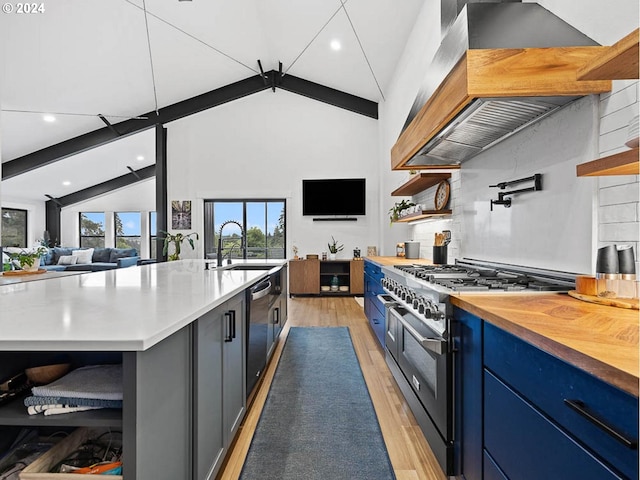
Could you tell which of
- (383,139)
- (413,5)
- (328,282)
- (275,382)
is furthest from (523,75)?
(328,282)

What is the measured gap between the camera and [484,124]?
1.92 m

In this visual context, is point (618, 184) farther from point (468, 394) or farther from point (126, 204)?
point (126, 204)

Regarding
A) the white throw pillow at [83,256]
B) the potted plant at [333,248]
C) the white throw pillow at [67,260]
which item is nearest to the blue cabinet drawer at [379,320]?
the potted plant at [333,248]

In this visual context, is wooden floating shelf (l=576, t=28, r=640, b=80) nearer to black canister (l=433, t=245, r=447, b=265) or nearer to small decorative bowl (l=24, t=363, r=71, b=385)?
small decorative bowl (l=24, t=363, r=71, b=385)

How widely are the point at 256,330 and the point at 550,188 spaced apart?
1896 millimetres

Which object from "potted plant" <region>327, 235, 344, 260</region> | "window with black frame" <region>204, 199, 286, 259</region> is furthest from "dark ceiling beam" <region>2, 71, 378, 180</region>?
"potted plant" <region>327, 235, 344, 260</region>

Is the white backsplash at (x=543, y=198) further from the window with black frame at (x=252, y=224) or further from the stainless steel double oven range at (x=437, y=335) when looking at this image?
the window with black frame at (x=252, y=224)

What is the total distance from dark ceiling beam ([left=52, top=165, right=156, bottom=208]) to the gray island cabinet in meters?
9.73

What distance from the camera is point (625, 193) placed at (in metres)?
1.30

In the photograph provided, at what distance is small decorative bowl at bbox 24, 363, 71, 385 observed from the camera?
3.57 ft

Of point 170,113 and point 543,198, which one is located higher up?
point 170,113

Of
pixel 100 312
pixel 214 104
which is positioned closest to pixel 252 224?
pixel 214 104

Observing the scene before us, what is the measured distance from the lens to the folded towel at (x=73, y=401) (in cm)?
95

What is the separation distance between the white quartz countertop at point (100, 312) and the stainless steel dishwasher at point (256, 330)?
1.11ft
